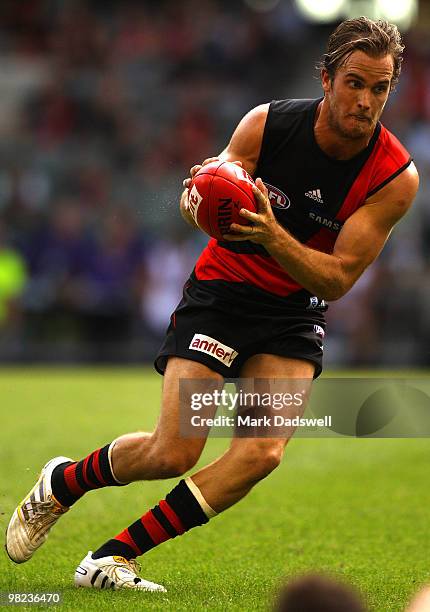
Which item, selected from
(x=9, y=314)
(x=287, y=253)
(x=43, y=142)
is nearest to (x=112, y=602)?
(x=287, y=253)

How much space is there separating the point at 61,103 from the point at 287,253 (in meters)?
13.9

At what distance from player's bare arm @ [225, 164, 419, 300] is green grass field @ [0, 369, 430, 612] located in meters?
1.23

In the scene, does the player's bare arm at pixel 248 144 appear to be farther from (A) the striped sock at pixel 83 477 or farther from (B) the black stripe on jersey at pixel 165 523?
(B) the black stripe on jersey at pixel 165 523

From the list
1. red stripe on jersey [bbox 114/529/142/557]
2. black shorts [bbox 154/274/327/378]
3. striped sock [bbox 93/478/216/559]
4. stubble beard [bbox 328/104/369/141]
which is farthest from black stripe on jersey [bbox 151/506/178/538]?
stubble beard [bbox 328/104/369/141]

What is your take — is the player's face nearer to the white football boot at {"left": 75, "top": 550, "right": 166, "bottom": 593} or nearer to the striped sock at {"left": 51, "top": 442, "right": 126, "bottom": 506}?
the striped sock at {"left": 51, "top": 442, "right": 126, "bottom": 506}

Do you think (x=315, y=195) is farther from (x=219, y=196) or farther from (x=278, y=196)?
(x=219, y=196)

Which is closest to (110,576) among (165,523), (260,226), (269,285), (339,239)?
(165,523)

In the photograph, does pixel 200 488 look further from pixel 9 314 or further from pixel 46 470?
pixel 9 314

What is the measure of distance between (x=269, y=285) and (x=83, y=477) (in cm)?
110

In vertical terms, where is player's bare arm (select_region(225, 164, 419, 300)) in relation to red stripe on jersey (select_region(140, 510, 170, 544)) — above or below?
above

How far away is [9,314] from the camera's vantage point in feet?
51.2

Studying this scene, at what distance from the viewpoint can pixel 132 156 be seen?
671 inches

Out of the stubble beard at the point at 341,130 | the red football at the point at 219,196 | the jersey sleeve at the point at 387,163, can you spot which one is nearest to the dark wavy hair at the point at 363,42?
the stubble beard at the point at 341,130

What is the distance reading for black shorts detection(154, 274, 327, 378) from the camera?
4.70 meters
